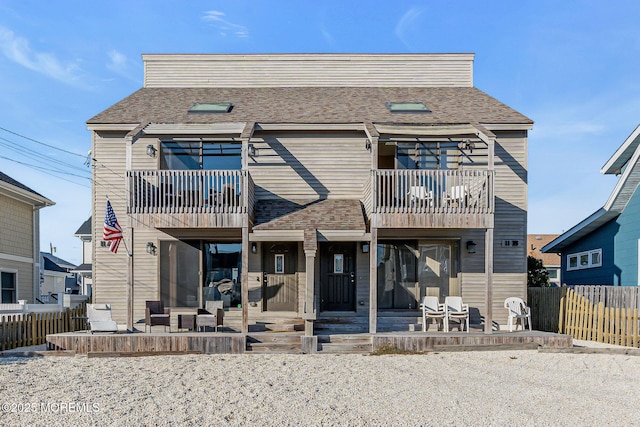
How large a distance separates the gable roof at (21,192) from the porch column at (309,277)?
1093 cm

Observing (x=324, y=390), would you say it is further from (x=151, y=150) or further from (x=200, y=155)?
(x=151, y=150)

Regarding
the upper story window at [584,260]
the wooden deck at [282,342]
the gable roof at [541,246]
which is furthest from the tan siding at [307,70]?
the gable roof at [541,246]

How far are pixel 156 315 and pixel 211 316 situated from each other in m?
1.49

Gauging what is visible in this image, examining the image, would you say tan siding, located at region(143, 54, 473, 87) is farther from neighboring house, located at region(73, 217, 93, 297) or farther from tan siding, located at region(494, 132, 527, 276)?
neighboring house, located at region(73, 217, 93, 297)

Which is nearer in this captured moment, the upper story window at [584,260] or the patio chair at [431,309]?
the patio chair at [431,309]

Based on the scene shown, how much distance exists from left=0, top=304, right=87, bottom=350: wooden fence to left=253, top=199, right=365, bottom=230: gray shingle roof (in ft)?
17.1

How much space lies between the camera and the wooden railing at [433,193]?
11.0m

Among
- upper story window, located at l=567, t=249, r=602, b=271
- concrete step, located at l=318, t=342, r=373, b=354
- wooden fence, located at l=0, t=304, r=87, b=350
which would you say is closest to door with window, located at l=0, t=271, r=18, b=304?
wooden fence, located at l=0, t=304, r=87, b=350

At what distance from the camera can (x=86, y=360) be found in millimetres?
9414

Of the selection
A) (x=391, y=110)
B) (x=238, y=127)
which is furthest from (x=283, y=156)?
(x=391, y=110)

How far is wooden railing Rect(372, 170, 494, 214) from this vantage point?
36.1ft

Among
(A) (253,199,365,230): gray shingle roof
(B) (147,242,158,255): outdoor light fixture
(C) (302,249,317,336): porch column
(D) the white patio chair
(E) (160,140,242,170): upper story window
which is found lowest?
(C) (302,249,317,336): porch column

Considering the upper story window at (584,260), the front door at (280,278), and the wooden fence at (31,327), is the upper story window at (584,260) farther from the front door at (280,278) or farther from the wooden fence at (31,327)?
the wooden fence at (31,327)

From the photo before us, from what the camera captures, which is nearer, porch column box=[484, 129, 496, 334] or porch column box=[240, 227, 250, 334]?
porch column box=[240, 227, 250, 334]
